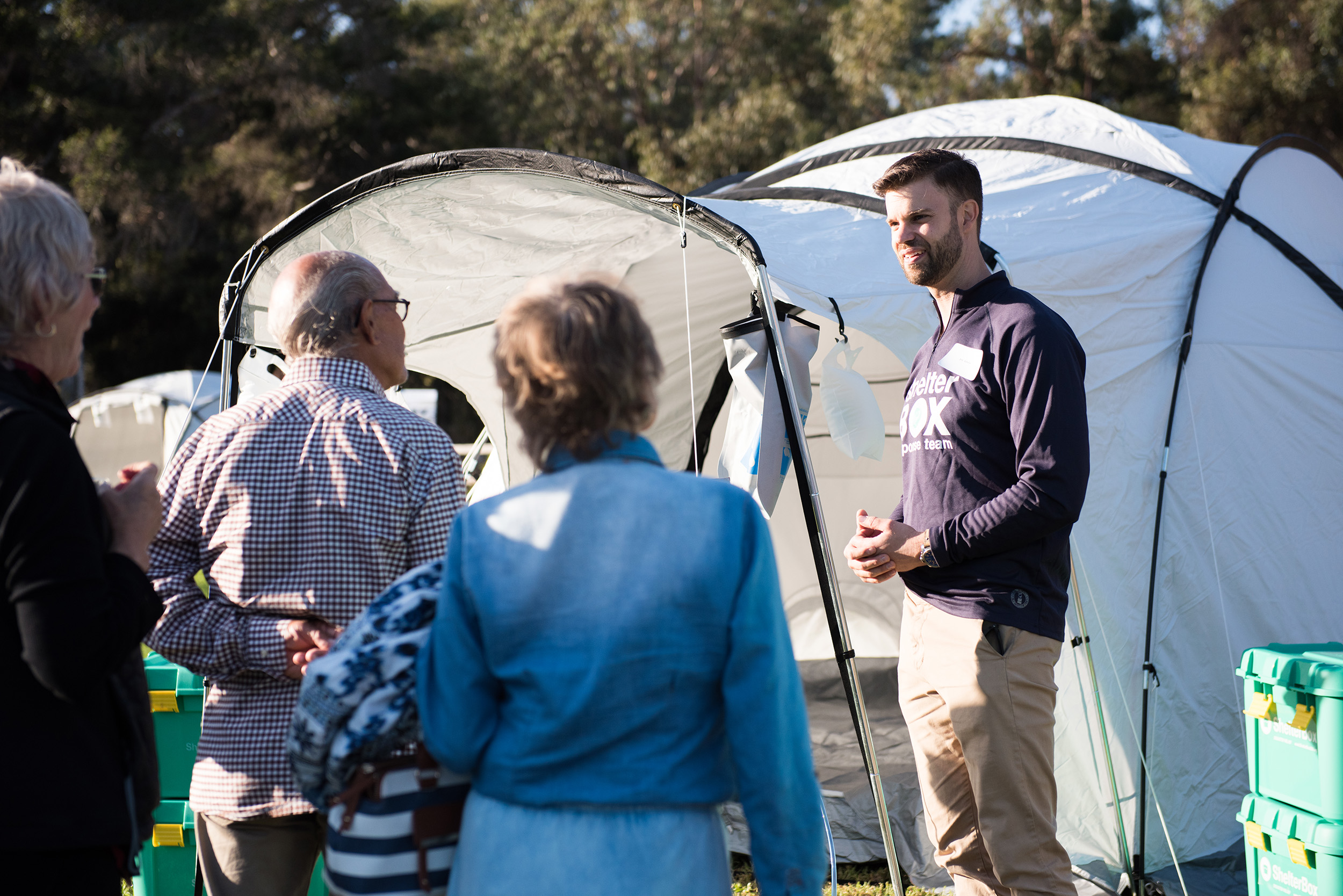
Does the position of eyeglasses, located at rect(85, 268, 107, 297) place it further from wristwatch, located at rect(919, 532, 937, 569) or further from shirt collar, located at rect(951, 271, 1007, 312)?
shirt collar, located at rect(951, 271, 1007, 312)

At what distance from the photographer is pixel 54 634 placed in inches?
55.0

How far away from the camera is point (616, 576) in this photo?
4.47 feet

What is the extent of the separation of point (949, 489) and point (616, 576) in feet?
4.23

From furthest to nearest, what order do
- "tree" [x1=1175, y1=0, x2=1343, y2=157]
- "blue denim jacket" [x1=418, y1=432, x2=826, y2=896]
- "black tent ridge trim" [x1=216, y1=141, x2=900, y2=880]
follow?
"tree" [x1=1175, y1=0, x2=1343, y2=157] < "black tent ridge trim" [x1=216, y1=141, x2=900, y2=880] < "blue denim jacket" [x1=418, y1=432, x2=826, y2=896]

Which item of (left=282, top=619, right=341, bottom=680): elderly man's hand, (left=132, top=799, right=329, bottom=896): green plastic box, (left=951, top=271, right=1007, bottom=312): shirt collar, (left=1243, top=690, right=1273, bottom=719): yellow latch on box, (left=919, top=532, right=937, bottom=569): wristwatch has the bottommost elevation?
(left=132, top=799, right=329, bottom=896): green plastic box

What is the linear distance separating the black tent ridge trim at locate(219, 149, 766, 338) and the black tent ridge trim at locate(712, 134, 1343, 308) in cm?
109

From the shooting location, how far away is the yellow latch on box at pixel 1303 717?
9.40ft

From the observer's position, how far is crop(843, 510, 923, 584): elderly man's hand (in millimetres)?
2459

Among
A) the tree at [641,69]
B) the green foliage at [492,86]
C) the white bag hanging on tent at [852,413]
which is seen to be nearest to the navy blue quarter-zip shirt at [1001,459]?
the white bag hanging on tent at [852,413]

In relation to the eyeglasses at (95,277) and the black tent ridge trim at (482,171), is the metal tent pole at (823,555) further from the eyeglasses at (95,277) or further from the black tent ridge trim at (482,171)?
the eyeglasses at (95,277)

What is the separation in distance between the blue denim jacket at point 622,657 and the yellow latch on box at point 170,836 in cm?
208

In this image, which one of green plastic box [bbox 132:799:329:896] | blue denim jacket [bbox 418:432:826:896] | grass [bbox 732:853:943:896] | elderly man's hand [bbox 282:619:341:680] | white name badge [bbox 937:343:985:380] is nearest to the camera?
blue denim jacket [bbox 418:432:826:896]

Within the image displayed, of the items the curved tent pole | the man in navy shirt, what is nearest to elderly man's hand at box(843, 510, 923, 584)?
the man in navy shirt

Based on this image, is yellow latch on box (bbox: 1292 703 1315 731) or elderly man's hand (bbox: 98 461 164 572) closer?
elderly man's hand (bbox: 98 461 164 572)
